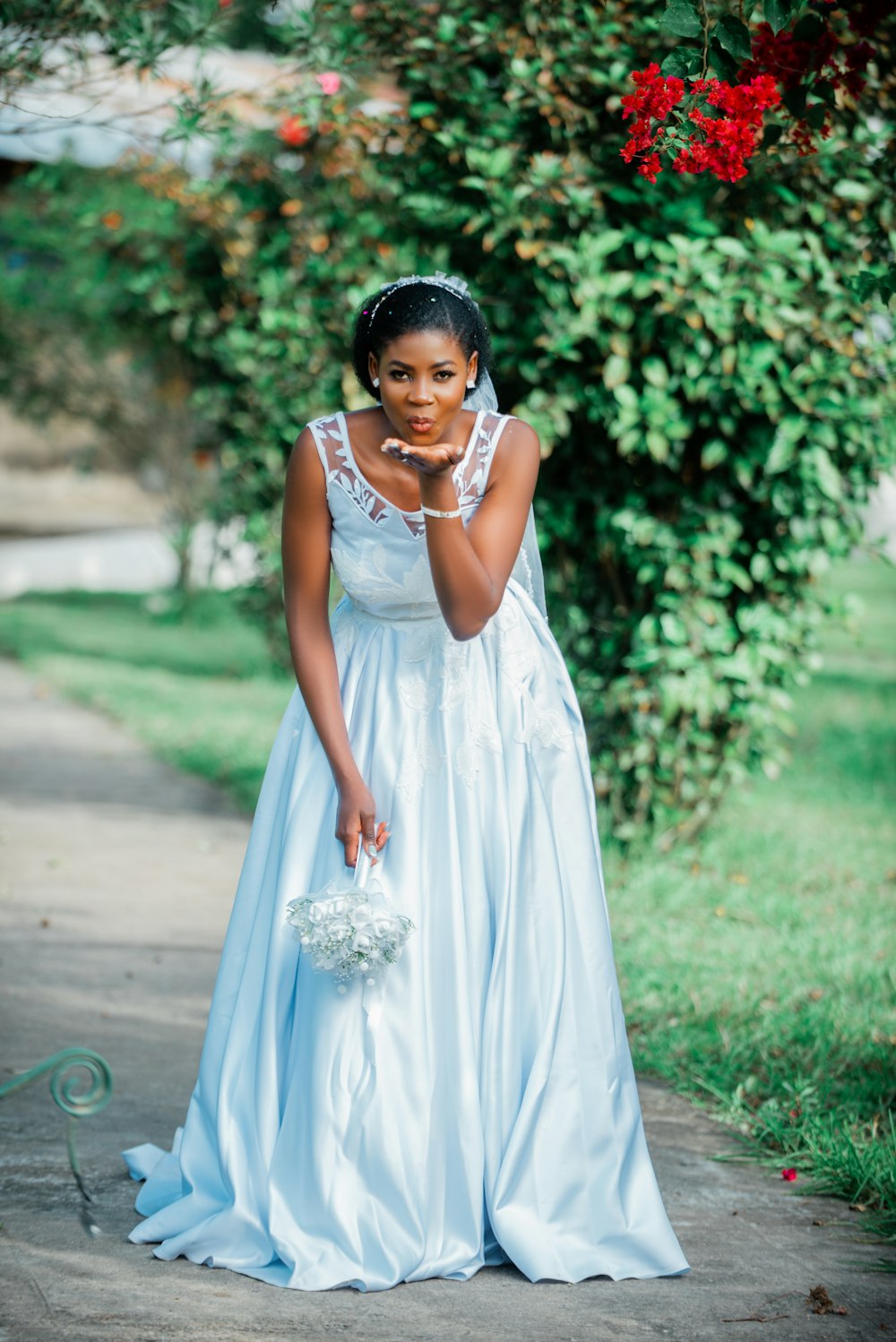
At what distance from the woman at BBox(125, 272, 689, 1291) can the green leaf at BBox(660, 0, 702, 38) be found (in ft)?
2.24

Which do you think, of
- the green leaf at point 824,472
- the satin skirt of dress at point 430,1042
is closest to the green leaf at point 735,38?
the satin skirt of dress at point 430,1042

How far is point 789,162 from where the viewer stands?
514cm

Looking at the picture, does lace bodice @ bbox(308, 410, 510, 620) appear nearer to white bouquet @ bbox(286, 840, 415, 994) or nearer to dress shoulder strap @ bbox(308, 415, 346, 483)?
dress shoulder strap @ bbox(308, 415, 346, 483)

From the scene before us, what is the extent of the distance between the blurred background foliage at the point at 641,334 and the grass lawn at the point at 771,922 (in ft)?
1.81

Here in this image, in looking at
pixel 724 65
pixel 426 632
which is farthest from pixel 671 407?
pixel 426 632

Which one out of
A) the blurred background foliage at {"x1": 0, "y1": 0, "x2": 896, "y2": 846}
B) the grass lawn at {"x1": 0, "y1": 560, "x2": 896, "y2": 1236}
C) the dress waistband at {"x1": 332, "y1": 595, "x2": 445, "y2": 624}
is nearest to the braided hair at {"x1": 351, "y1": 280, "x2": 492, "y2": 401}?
the dress waistband at {"x1": 332, "y1": 595, "x2": 445, "y2": 624}

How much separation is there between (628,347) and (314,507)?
263cm

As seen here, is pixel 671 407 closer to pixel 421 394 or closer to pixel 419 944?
pixel 421 394

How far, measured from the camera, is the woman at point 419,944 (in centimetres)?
299

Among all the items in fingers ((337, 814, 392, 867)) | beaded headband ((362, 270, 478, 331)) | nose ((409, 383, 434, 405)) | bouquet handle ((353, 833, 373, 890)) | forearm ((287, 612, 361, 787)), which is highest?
beaded headband ((362, 270, 478, 331))

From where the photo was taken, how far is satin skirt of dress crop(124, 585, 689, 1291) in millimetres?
3002

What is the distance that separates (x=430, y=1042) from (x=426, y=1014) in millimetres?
58

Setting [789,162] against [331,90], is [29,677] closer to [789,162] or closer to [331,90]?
[331,90]

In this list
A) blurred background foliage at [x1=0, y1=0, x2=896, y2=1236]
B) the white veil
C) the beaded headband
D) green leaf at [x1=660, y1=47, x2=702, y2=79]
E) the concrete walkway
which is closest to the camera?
the concrete walkway
